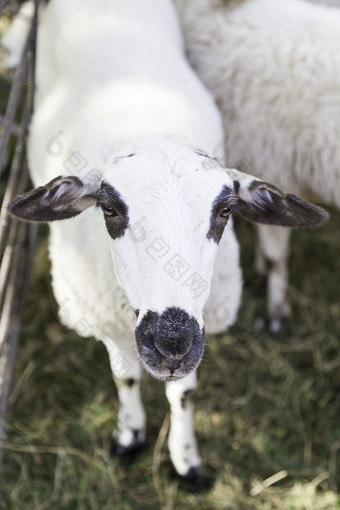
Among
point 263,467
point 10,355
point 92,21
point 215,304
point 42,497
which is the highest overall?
point 92,21

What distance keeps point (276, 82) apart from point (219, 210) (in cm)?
146

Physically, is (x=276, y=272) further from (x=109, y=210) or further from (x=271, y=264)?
(x=109, y=210)

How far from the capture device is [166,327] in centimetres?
180

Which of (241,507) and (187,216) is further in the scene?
(241,507)

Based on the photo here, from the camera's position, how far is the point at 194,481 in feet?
10.2

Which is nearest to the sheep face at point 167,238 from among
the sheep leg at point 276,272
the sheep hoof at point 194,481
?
the sheep hoof at point 194,481

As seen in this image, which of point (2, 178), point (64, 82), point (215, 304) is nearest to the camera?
point (215, 304)

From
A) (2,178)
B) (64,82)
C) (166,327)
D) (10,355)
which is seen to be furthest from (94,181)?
(2,178)

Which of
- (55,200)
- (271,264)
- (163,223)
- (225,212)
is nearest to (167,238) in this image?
(163,223)

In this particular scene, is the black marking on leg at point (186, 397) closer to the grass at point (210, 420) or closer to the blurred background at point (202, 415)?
the blurred background at point (202, 415)

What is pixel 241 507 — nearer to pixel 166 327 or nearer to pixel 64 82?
pixel 166 327

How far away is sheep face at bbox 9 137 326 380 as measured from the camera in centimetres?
185

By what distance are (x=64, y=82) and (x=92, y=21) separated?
363 millimetres

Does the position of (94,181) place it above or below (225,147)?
above
